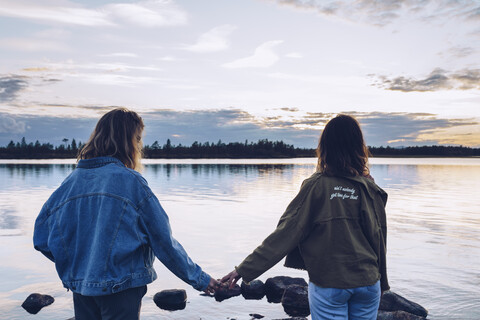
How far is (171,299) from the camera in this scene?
Answer: 9.61 metres

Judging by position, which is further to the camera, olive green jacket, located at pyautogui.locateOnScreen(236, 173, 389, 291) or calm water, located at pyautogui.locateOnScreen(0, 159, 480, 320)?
calm water, located at pyautogui.locateOnScreen(0, 159, 480, 320)

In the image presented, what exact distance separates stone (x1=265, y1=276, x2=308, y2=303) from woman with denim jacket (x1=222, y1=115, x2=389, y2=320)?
6.70 meters

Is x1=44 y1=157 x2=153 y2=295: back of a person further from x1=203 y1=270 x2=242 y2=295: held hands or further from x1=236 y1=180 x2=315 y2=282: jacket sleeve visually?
x1=236 y1=180 x2=315 y2=282: jacket sleeve

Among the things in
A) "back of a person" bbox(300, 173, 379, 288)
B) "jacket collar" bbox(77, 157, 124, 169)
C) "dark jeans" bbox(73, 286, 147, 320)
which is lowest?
"dark jeans" bbox(73, 286, 147, 320)

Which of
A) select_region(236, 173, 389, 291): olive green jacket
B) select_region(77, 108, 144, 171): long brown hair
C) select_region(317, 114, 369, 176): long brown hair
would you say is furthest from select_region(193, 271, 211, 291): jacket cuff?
select_region(317, 114, 369, 176): long brown hair

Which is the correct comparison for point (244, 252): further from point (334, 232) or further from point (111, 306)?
point (111, 306)

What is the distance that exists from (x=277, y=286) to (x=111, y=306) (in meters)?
7.59

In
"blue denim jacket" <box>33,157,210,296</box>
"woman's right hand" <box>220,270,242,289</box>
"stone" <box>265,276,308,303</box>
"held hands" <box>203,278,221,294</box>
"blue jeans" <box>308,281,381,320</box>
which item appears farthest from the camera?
"stone" <box>265,276,308,303</box>

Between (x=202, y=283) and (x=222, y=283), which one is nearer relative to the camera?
(x=202, y=283)

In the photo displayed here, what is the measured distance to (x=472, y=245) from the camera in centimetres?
1655

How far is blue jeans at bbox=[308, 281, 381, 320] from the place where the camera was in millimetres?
3309

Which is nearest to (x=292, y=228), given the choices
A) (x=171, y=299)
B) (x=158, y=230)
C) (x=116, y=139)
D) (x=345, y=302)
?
(x=345, y=302)

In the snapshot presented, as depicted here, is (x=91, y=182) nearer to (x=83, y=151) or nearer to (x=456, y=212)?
(x=83, y=151)

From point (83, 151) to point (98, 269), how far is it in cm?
90
